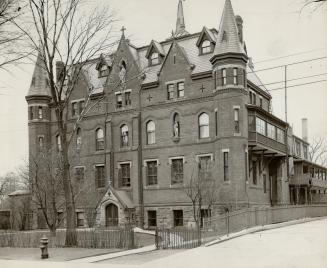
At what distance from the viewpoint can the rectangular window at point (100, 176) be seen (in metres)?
41.6

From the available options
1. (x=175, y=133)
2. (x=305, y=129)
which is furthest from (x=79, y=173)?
(x=305, y=129)

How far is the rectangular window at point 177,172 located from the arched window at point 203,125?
2.65 metres

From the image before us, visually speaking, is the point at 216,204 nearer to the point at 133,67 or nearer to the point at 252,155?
the point at 252,155

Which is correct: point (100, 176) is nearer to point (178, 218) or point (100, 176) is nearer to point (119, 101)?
point (119, 101)

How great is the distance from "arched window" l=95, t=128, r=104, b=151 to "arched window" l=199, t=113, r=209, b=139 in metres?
9.70

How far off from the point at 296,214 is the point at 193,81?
40.7 feet

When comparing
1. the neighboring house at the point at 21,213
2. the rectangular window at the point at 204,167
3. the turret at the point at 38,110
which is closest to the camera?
Answer: the rectangular window at the point at 204,167

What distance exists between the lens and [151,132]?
39125 mm

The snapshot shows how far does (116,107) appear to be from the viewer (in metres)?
41.1

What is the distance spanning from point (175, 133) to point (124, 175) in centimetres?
604

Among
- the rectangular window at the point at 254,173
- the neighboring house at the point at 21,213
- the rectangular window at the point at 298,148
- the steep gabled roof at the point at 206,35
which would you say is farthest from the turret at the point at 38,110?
the rectangular window at the point at 298,148

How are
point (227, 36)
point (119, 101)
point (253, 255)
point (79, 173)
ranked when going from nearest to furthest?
point (253, 255), point (227, 36), point (119, 101), point (79, 173)

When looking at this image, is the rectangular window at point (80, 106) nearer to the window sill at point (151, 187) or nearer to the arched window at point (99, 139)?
the arched window at point (99, 139)

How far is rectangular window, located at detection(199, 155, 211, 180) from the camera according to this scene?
110 ft
